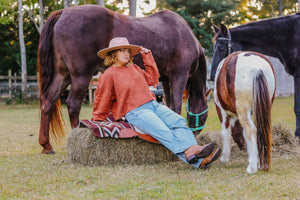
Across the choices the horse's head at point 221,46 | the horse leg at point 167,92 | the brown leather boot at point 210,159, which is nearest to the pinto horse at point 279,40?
the horse's head at point 221,46

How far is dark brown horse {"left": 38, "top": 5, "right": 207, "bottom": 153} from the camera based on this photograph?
14.9 feet

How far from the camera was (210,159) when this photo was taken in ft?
11.5

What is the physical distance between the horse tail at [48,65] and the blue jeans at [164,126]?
1390mm

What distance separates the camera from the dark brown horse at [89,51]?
455 cm

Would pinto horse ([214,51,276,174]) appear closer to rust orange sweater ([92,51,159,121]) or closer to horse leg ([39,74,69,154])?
rust orange sweater ([92,51,159,121])

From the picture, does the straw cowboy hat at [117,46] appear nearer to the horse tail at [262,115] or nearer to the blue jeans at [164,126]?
the blue jeans at [164,126]

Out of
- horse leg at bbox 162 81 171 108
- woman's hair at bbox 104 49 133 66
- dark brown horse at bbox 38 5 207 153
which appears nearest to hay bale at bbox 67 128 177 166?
dark brown horse at bbox 38 5 207 153

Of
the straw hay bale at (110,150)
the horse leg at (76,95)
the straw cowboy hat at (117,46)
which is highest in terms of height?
the straw cowboy hat at (117,46)

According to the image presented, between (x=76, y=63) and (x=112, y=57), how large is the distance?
61cm

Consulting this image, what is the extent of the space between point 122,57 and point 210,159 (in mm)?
1604

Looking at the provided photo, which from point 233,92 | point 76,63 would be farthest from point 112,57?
point 233,92

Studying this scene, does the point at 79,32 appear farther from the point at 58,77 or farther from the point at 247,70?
the point at 247,70

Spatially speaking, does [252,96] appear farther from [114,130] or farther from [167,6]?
[167,6]

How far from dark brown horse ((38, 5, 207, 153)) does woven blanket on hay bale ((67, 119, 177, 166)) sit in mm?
777
